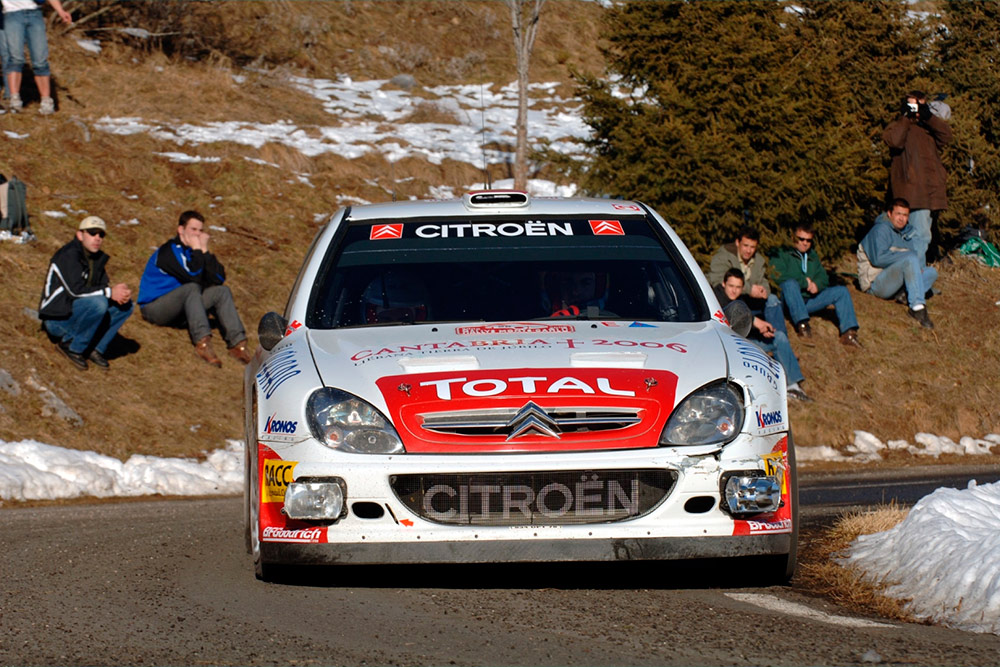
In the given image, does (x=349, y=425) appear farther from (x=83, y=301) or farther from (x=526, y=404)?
(x=83, y=301)

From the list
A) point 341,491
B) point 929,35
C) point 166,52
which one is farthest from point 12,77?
point 341,491

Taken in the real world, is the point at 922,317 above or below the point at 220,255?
below

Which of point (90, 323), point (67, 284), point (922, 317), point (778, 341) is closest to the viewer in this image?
point (67, 284)

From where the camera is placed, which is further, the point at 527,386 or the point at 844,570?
the point at 844,570

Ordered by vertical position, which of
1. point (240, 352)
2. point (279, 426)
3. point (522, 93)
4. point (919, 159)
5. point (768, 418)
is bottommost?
point (240, 352)

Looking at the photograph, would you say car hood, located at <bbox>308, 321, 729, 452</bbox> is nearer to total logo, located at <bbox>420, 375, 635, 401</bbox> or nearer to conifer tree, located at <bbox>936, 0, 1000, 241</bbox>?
total logo, located at <bbox>420, 375, 635, 401</bbox>

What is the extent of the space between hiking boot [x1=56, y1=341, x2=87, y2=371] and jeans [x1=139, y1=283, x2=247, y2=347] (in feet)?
3.82

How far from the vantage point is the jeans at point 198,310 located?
12609mm

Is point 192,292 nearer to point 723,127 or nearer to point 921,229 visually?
point 723,127

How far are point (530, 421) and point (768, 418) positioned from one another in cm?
101

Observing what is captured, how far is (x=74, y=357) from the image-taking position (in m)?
Result: 11.7

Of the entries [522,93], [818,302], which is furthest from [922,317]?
[522,93]

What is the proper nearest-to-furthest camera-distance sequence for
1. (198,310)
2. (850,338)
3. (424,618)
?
1. (424,618)
2. (198,310)
3. (850,338)

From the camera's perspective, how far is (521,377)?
529 centimetres
